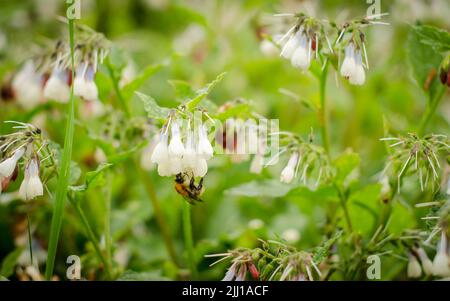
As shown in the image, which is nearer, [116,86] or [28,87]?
[116,86]

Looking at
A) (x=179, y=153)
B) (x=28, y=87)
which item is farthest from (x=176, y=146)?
(x=28, y=87)

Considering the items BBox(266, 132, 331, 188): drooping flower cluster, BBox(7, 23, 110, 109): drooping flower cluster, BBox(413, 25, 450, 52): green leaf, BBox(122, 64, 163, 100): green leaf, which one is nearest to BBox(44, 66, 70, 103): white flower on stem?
BBox(7, 23, 110, 109): drooping flower cluster

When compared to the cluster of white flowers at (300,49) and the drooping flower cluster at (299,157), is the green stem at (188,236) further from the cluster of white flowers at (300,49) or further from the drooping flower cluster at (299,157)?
the cluster of white flowers at (300,49)

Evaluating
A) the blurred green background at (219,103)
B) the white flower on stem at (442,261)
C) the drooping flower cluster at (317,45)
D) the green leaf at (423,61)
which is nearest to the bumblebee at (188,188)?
the blurred green background at (219,103)

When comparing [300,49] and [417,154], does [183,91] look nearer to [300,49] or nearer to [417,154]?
[300,49]

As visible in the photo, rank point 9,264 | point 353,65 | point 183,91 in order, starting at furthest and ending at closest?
point 9,264 < point 183,91 < point 353,65
